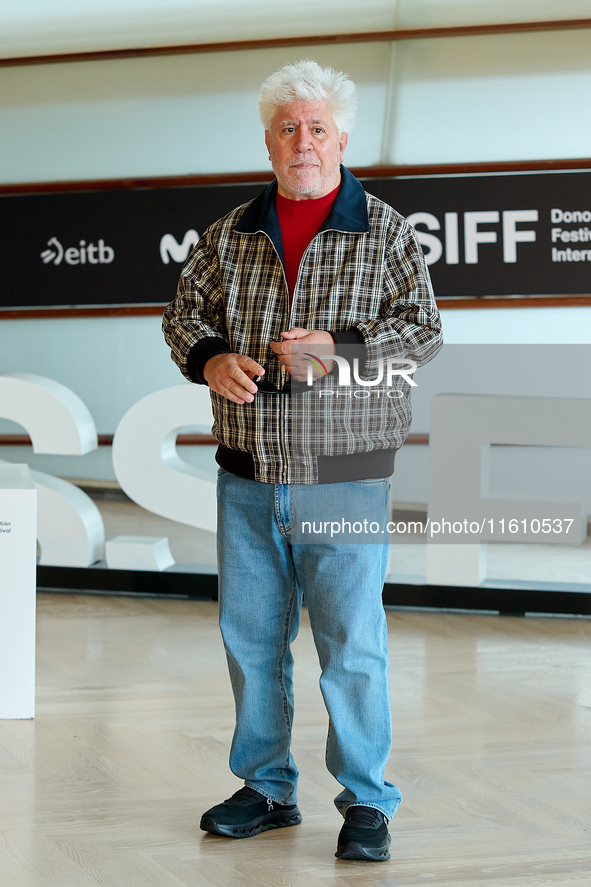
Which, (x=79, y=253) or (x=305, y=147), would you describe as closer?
(x=305, y=147)

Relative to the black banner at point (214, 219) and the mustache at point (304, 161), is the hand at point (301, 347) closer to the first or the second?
the mustache at point (304, 161)

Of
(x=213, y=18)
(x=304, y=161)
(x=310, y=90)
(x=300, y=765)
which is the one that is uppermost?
(x=213, y=18)

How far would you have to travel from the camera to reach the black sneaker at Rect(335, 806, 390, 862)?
5.88ft

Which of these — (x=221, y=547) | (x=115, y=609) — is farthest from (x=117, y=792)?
(x=115, y=609)

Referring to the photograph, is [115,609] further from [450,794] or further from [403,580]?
[450,794]

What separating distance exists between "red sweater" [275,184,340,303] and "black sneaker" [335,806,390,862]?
1102 millimetres

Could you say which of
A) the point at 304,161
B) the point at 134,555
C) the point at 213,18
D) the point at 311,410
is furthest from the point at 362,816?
the point at 213,18

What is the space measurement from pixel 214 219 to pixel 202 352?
7.48 feet

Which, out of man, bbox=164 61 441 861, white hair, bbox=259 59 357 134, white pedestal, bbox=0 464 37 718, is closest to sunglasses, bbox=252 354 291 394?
man, bbox=164 61 441 861

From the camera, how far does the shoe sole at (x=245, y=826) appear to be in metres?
1.90

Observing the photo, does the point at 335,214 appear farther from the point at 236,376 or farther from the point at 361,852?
the point at 361,852

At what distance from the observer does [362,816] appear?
1822 millimetres

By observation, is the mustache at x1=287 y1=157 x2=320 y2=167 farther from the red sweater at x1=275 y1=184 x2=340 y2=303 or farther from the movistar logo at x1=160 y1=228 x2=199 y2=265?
the movistar logo at x1=160 y1=228 x2=199 y2=265

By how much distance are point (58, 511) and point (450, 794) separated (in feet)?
7.81
